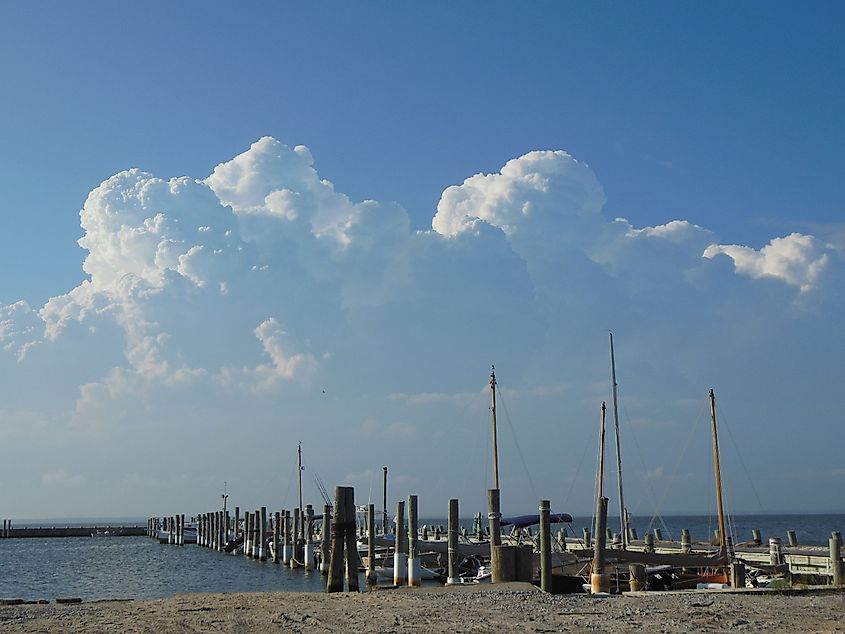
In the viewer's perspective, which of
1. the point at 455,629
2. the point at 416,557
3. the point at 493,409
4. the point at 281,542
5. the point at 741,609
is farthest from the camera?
the point at 281,542

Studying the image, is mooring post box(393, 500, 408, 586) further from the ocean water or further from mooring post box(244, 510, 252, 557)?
mooring post box(244, 510, 252, 557)

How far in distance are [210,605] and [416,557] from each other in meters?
15.4

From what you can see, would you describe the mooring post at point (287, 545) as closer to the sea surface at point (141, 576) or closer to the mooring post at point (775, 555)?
the sea surface at point (141, 576)

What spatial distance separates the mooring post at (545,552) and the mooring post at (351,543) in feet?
16.9

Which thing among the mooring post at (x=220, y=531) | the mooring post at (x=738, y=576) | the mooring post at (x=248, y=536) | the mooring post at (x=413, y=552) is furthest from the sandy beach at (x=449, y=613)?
the mooring post at (x=220, y=531)

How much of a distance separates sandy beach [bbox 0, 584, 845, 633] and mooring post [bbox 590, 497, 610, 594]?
244 cm

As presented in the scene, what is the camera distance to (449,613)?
58.4 feet

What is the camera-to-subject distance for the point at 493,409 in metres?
49.6

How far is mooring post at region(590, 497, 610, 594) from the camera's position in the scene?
24281 mm

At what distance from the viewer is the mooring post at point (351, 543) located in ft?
82.0

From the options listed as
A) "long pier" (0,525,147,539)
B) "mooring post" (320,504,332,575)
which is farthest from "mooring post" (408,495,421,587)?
"long pier" (0,525,147,539)

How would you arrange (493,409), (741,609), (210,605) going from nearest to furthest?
(741,609), (210,605), (493,409)

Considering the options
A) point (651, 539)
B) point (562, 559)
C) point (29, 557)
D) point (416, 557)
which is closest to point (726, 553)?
point (562, 559)

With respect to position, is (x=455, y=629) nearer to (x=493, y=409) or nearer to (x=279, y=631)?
(x=279, y=631)
